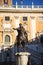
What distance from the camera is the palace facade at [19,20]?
4125 cm

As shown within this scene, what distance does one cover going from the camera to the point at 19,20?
4175 centimetres

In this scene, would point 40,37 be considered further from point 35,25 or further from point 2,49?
point 2,49

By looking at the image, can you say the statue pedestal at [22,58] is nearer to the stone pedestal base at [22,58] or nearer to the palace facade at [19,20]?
the stone pedestal base at [22,58]

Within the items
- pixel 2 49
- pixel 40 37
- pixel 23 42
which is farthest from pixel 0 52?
pixel 23 42

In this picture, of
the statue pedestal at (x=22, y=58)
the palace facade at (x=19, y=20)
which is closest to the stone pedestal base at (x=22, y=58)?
the statue pedestal at (x=22, y=58)

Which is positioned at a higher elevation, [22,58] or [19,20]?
[19,20]

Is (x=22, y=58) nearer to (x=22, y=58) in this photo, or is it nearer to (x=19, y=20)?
(x=22, y=58)

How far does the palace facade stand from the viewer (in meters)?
41.2

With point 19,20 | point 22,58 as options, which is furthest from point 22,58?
point 19,20

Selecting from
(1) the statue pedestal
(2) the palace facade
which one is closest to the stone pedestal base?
(1) the statue pedestal

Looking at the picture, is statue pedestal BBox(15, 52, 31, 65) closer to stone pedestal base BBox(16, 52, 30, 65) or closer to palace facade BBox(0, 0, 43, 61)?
stone pedestal base BBox(16, 52, 30, 65)

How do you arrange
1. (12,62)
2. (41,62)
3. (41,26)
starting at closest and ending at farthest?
(41,62), (12,62), (41,26)

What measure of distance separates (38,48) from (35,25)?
10.8 feet

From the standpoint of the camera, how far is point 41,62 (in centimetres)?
3450
